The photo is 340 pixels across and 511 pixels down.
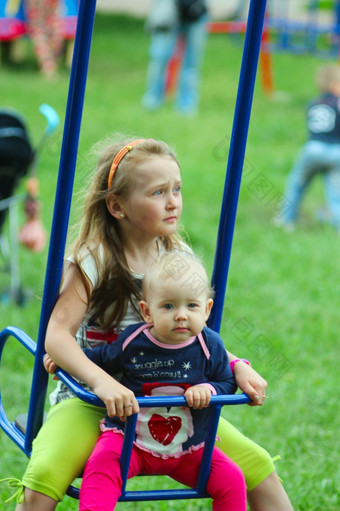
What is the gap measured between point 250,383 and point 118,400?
40 cm

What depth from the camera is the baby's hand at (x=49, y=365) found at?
2.24 metres

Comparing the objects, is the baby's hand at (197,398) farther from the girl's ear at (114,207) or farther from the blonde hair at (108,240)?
the girl's ear at (114,207)

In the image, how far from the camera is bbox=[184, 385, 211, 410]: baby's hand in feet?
6.88

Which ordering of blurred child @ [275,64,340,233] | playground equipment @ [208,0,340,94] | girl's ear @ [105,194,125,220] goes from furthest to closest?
playground equipment @ [208,0,340,94]
blurred child @ [275,64,340,233]
girl's ear @ [105,194,125,220]

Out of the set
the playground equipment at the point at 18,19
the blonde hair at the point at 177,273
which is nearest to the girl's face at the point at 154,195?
the blonde hair at the point at 177,273

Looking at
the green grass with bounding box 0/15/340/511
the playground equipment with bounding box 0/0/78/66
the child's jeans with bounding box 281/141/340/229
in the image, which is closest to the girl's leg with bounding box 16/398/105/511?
the green grass with bounding box 0/15/340/511

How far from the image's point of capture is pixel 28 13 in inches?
495

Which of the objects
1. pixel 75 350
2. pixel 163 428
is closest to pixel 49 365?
pixel 75 350

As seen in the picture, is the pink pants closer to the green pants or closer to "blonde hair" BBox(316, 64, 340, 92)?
the green pants

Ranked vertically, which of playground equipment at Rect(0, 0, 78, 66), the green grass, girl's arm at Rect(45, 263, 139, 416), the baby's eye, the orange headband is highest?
playground equipment at Rect(0, 0, 78, 66)

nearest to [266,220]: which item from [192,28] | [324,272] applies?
[324,272]

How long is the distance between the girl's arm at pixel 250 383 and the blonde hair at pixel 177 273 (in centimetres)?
23

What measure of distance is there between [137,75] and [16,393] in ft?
32.5

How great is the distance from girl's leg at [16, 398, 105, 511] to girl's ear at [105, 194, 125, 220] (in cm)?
54
